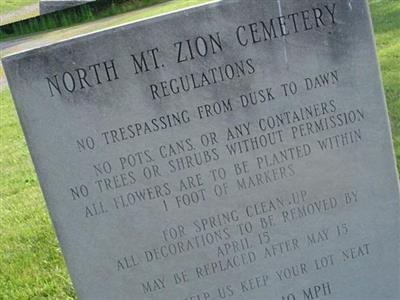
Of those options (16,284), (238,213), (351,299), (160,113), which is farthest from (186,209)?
(16,284)

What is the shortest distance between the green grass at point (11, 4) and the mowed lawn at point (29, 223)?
13.1 m

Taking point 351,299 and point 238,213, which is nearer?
point 238,213

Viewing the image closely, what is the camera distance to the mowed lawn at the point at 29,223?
16.0 ft

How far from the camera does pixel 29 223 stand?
590cm

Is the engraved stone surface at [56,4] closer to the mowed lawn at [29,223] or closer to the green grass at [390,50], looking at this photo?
the mowed lawn at [29,223]

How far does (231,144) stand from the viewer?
3.52 m

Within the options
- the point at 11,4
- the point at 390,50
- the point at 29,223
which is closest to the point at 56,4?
the point at 390,50

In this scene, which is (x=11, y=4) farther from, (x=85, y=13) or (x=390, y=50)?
(x=390, y=50)

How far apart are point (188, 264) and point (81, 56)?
122cm

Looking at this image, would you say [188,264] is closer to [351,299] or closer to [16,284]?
[351,299]

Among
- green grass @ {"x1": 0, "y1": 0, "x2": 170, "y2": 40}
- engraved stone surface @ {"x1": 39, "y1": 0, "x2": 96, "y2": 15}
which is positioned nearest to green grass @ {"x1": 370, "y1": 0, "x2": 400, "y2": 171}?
green grass @ {"x1": 0, "y1": 0, "x2": 170, "y2": 40}

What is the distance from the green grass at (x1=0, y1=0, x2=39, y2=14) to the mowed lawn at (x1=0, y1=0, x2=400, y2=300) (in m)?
13.1

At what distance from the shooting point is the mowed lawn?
16.0ft

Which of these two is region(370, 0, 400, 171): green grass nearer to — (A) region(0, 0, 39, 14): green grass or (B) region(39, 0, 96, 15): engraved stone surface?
(B) region(39, 0, 96, 15): engraved stone surface
